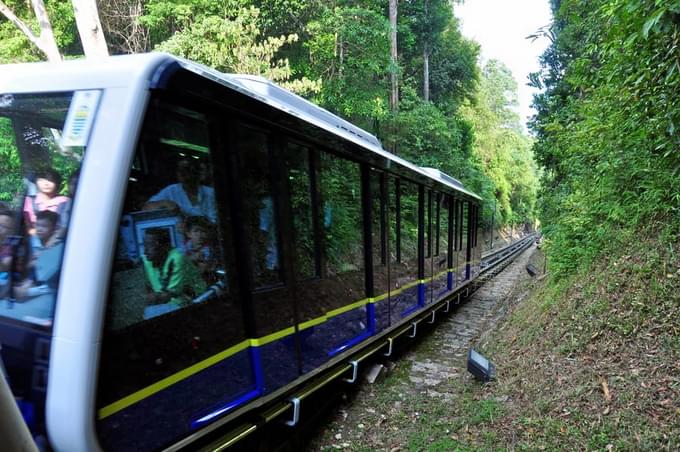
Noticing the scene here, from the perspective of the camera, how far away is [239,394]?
3.01 metres

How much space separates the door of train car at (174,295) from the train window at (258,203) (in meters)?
0.14

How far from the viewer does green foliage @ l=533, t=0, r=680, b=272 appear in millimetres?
3721

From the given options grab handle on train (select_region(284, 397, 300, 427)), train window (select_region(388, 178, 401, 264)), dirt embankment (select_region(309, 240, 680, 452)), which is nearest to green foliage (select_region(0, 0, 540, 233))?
dirt embankment (select_region(309, 240, 680, 452))

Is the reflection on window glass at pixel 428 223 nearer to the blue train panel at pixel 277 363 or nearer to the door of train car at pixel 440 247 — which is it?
the door of train car at pixel 440 247

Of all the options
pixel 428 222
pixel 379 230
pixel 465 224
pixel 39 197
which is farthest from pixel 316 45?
pixel 39 197

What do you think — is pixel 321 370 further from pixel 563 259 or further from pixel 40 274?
pixel 563 259

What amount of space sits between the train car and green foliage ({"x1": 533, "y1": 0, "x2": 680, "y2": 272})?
8.83 feet

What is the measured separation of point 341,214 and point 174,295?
234cm

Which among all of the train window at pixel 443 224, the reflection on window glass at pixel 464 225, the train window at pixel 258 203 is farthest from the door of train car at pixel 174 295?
the reflection on window glass at pixel 464 225

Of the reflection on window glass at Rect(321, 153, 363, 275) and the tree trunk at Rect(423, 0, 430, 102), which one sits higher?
the tree trunk at Rect(423, 0, 430, 102)

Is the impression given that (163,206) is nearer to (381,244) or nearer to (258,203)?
(258,203)

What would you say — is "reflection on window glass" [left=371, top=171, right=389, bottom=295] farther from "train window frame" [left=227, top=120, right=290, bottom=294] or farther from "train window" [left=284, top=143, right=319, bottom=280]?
"train window frame" [left=227, top=120, right=290, bottom=294]

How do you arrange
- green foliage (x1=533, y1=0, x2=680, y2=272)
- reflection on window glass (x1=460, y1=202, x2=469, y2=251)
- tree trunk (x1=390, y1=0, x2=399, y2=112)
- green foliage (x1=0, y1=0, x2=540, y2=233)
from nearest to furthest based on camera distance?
green foliage (x1=533, y1=0, x2=680, y2=272) < reflection on window glass (x1=460, y1=202, x2=469, y2=251) < green foliage (x1=0, y1=0, x2=540, y2=233) < tree trunk (x1=390, y1=0, x2=399, y2=112)

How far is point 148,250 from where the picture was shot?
2463 millimetres
